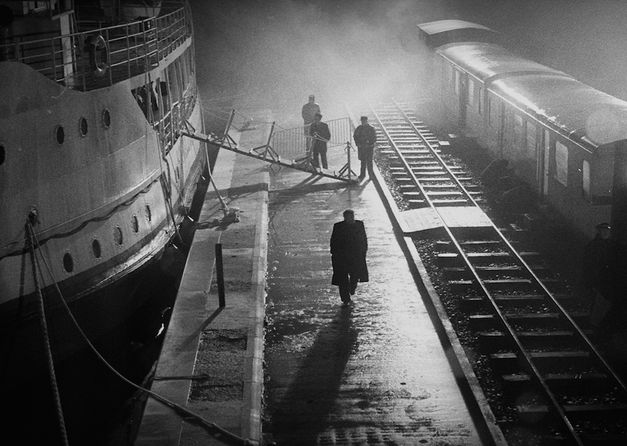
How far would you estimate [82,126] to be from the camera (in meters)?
13.4

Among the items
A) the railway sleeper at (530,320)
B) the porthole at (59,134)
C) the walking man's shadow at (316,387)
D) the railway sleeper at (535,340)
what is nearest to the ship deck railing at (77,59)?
the porthole at (59,134)

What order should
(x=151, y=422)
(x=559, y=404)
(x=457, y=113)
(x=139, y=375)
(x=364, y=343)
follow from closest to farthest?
(x=151, y=422) → (x=559, y=404) → (x=364, y=343) → (x=139, y=375) → (x=457, y=113)

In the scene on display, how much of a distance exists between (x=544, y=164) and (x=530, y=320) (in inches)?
246

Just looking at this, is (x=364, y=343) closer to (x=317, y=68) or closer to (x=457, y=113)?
(x=457, y=113)

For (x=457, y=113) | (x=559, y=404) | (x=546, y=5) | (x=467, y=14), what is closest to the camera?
(x=559, y=404)

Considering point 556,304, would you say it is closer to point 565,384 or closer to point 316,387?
point 565,384

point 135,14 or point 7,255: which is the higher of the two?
point 135,14

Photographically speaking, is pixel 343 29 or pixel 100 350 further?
pixel 343 29

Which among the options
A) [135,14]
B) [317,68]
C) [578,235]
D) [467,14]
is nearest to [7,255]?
[578,235]

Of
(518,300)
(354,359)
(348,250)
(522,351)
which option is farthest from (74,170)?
(518,300)

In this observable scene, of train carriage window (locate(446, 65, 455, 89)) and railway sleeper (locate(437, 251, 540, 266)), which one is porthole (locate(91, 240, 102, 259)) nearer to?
railway sleeper (locate(437, 251, 540, 266))

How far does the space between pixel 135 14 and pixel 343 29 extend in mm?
32034

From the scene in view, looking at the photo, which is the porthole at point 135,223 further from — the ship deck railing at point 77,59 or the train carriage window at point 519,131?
the train carriage window at point 519,131

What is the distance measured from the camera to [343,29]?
55.4 metres
